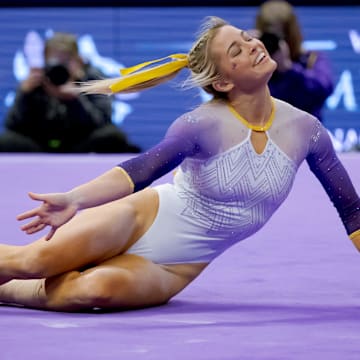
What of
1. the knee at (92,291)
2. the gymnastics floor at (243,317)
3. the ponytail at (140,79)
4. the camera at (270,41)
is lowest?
the gymnastics floor at (243,317)

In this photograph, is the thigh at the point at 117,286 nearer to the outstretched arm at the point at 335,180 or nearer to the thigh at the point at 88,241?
the thigh at the point at 88,241

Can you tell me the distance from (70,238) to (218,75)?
0.58 meters

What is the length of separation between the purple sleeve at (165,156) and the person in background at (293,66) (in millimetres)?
2877

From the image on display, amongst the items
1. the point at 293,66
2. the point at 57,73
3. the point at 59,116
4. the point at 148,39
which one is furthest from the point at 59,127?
the point at 293,66

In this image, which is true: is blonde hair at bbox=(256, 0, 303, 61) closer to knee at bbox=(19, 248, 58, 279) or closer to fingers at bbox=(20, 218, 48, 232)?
knee at bbox=(19, 248, 58, 279)

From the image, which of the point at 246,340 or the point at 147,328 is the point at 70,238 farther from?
the point at 246,340

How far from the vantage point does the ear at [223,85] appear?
2.84 metres

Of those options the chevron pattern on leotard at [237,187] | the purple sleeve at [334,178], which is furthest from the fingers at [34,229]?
the purple sleeve at [334,178]

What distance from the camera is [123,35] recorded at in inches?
281

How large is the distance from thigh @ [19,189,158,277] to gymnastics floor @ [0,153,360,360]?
0.47ft

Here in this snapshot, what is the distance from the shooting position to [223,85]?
2.85 m

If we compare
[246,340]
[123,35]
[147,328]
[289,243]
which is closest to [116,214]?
[147,328]

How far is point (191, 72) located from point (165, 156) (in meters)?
0.34

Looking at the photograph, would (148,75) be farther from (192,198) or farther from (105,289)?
(105,289)
